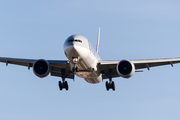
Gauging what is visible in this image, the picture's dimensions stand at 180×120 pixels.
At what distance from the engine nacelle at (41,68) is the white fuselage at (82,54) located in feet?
7.63

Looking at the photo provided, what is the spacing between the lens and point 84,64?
28.9 meters

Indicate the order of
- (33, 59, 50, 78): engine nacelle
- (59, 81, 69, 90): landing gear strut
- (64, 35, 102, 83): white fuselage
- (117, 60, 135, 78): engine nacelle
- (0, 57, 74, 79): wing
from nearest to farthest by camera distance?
(64, 35, 102, 83): white fuselage, (117, 60, 135, 78): engine nacelle, (33, 59, 50, 78): engine nacelle, (0, 57, 74, 79): wing, (59, 81, 69, 90): landing gear strut

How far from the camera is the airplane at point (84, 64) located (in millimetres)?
27406

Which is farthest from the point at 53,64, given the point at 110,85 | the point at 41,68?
A: the point at 110,85

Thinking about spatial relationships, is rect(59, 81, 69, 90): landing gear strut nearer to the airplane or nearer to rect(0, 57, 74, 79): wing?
the airplane

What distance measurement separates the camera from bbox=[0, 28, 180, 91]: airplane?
2741cm

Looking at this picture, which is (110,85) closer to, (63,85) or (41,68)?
(63,85)

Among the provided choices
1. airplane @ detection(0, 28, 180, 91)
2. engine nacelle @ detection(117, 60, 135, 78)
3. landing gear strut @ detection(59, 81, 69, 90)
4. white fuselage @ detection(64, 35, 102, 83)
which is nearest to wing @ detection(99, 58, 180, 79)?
airplane @ detection(0, 28, 180, 91)

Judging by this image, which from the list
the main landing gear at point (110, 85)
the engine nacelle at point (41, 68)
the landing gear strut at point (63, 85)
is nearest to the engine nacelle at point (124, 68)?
the main landing gear at point (110, 85)

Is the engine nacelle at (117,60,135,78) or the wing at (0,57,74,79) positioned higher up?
the wing at (0,57,74,79)

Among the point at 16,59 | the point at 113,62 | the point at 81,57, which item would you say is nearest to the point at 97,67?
the point at 113,62

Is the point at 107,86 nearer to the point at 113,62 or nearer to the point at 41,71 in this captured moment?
the point at 113,62

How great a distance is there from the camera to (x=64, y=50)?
27.3 meters

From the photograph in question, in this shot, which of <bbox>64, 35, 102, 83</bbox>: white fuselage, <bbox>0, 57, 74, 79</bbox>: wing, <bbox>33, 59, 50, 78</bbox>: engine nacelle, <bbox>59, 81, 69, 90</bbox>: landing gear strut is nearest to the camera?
<bbox>64, 35, 102, 83</bbox>: white fuselage
